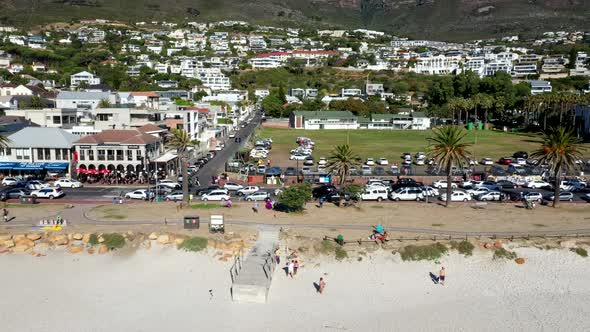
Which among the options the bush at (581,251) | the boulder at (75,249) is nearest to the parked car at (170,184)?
the boulder at (75,249)

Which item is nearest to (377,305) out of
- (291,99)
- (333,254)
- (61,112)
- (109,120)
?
(333,254)

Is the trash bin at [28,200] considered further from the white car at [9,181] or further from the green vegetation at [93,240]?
the green vegetation at [93,240]

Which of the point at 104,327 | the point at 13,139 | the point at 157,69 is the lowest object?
the point at 104,327

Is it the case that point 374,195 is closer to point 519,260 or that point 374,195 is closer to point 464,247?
point 464,247

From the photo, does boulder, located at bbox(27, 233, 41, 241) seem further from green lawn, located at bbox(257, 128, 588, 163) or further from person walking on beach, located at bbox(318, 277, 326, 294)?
green lawn, located at bbox(257, 128, 588, 163)

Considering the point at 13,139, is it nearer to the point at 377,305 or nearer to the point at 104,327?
the point at 104,327

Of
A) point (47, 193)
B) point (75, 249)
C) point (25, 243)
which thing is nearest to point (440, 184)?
point (75, 249)
